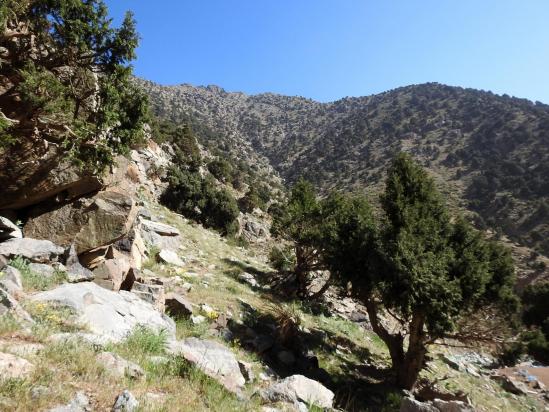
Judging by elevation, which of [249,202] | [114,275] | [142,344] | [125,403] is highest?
[249,202]

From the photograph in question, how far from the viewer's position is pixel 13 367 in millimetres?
4125

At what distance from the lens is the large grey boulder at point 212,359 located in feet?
20.3

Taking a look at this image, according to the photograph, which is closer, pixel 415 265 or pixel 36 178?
pixel 36 178

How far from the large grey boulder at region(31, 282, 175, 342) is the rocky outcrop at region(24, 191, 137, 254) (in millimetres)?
3277

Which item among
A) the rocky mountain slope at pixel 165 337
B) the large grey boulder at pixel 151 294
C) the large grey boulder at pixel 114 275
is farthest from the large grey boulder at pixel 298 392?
the large grey boulder at pixel 114 275

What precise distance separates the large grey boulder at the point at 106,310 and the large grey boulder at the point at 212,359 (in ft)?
1.84

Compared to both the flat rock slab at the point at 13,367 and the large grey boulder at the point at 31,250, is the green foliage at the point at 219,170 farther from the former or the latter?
the flat rock slab at the point at 13,367

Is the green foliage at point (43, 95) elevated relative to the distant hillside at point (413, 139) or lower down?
lower down

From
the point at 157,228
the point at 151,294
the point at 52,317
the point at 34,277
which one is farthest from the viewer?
the point at 157,228

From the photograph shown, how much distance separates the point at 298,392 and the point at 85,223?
877 centimetres

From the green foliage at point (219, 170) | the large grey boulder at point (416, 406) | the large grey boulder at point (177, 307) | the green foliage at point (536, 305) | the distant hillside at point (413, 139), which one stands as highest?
the distant hillside at point (413, 139)

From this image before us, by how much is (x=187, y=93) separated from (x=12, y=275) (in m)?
164

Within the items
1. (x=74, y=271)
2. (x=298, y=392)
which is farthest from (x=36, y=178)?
(x=298, y=392)

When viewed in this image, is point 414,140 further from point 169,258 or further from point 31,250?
point 31,250
